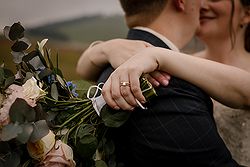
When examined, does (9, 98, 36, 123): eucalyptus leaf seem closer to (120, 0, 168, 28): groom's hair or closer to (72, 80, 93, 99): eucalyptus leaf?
(72, 80, 93, 99): eucalyptus leaf

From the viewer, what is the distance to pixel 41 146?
97 cm

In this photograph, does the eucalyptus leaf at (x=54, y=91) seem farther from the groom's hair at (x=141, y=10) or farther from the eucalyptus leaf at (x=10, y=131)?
the groom's hair at (x=141, y=10)

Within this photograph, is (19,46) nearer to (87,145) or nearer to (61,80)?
(61,80)

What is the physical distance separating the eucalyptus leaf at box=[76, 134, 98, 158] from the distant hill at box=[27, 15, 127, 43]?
7.99 feet

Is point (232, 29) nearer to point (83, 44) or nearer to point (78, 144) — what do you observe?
point (78, 144)

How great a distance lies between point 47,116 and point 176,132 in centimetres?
30

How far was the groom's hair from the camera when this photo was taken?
1.26 metres

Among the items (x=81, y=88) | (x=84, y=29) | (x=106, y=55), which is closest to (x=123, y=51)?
(x=106, y=55)

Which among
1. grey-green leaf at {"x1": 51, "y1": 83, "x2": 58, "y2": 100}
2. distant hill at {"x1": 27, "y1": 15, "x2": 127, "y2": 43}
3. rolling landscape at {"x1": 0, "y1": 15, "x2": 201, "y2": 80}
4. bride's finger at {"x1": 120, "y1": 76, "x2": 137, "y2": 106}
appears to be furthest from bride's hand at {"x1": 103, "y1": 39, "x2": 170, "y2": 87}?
distant hill at {"x1": 27, "y1": 15, "x2": 127, "y2": 43}

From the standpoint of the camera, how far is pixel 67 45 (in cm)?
345

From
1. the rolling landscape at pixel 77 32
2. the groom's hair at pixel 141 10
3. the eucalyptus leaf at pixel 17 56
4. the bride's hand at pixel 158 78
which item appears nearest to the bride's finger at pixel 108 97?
the bride's hand at pixel 158 78

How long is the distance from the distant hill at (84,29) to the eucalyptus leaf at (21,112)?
8.24 feet

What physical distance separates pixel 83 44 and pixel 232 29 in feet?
6.34

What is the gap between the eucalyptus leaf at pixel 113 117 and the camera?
3.39 ft
